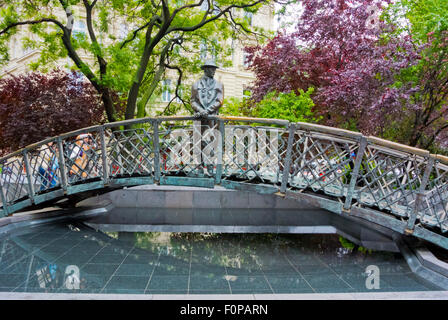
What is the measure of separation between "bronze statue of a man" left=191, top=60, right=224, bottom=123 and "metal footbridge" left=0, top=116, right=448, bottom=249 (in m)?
0.39

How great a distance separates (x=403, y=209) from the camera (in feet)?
18.8

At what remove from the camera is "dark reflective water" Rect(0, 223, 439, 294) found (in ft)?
14.4

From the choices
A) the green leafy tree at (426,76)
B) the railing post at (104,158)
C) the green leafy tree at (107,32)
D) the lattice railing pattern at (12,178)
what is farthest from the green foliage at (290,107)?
the lattice railing pattern at (12,178)

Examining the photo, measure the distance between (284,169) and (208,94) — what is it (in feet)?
8.65

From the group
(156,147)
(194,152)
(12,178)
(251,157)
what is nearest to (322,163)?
(251,157)

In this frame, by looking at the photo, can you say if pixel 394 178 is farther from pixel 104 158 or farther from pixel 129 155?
pixel 104 158

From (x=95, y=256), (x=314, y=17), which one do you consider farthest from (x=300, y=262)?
(x=314, y=17)

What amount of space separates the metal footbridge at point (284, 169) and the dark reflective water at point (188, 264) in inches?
38.2

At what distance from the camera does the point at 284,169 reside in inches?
235

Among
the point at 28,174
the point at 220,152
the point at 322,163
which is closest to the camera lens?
the point at 322,163

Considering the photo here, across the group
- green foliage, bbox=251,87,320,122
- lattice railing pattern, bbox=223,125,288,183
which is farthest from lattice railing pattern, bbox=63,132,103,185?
green foliage, bbox=251,87,320,122

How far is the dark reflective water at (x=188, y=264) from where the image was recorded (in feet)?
14.4
